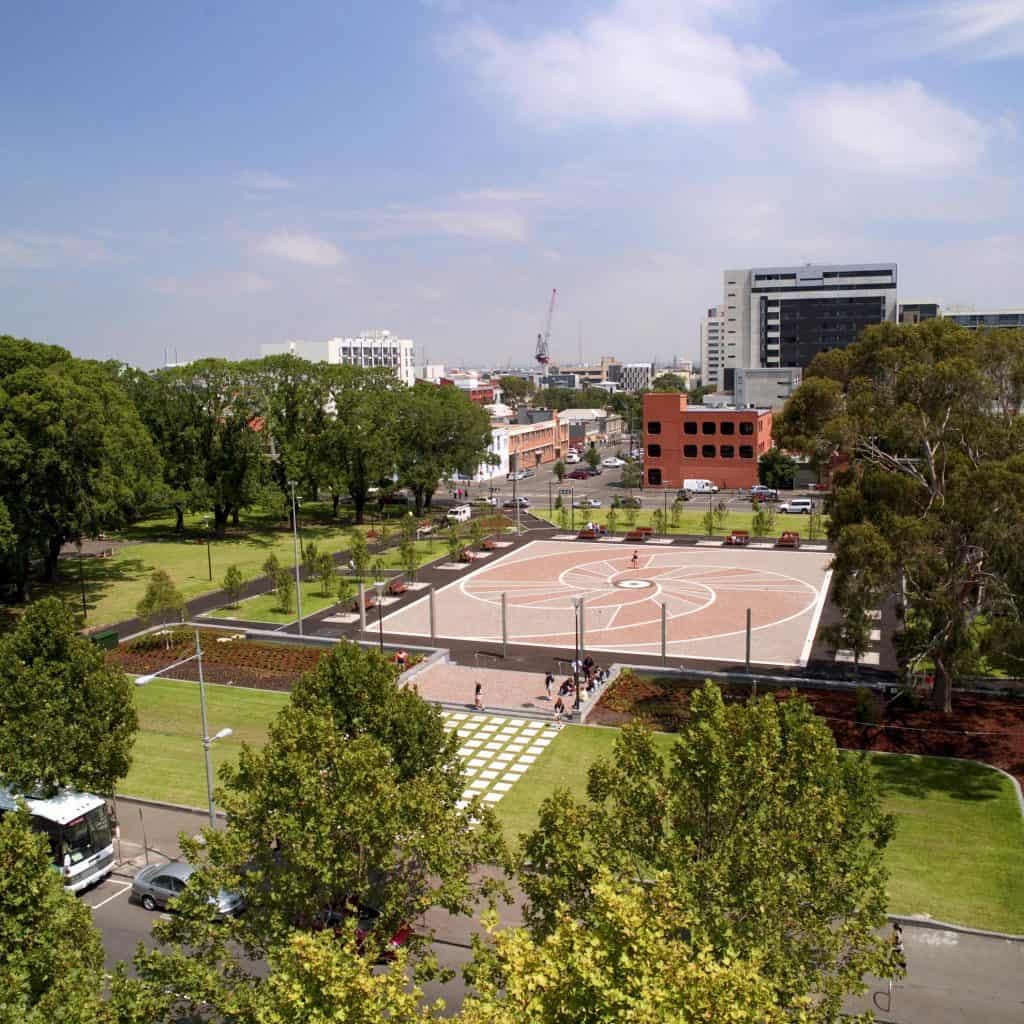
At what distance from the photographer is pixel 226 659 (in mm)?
40125

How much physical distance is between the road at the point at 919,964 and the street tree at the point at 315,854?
1258mm

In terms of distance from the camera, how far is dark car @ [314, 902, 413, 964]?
51.3 feet

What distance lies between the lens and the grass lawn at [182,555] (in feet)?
168

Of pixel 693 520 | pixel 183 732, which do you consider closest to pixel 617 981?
pixel 183 732

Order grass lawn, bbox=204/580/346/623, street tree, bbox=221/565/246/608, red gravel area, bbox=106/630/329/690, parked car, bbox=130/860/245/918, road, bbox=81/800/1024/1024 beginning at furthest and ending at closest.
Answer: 1. street tree, bbox=221/565/246/608
2. grass lawn, bbox=204/580/346/623
3. red gravel area, bbox=106/630/329/690
4. parked car, bbox=130/860/245/918
5. road, bbox=81/800/1024/1024

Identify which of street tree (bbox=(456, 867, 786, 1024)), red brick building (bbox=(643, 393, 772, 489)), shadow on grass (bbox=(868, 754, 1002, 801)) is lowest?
shadow on grass (bbox=(868, 754, 1002, 801))

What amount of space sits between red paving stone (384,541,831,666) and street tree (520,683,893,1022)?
927 inches

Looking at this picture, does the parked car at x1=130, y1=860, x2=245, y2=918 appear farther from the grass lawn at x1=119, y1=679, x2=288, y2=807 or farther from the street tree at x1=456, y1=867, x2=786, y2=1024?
the street tree at x1=456, y1=867, x2=786, y2=1024

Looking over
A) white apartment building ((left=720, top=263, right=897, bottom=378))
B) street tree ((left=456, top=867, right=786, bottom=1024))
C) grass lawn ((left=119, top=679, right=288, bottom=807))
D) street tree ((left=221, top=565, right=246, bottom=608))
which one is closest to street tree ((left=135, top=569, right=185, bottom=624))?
street tree ((left=221, top=565, right=246, bottom=608))

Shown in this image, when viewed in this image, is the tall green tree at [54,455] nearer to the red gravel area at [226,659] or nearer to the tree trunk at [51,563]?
the tree trunk at [51,563]

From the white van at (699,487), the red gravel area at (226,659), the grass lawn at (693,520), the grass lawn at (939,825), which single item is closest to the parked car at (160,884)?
the grass lawn at (939,825)

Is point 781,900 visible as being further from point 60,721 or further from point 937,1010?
point 60,721

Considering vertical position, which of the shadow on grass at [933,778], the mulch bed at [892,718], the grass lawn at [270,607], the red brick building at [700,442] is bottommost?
the shadow on grass at [933,778]

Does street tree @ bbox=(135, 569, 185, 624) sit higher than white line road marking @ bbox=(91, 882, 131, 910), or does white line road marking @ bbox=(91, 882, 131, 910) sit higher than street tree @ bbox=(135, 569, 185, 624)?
street tree @ bbox=(135, 569, 185, 624)
